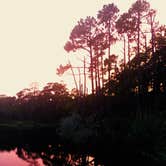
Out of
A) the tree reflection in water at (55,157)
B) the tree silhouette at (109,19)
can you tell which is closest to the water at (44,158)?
the tree reflection in water at (55,157)

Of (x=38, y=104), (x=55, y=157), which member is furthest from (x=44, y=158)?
(x=38, y=104)

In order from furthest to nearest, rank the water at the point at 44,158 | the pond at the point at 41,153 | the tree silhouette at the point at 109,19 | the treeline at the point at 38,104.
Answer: the treeline at the point at 38,104 → the tree silhouette at the point at 109,19 → the pond at the point at 41,153 → the water at the point at 44,158

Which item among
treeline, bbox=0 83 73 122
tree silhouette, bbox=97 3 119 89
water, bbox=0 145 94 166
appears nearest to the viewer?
water, bbox=0 145 94 166

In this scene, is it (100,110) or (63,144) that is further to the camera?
(100,110)

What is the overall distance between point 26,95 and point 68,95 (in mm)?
17316

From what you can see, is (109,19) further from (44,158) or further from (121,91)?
(44,158)

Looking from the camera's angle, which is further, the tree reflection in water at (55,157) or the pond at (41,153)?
the pond at (41,153)

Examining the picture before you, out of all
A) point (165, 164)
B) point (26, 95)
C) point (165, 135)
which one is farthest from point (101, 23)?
point (26, 95)

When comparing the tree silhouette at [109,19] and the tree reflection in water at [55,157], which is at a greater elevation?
the tree silhouette at [109,19]

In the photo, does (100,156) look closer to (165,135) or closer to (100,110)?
(165,135)

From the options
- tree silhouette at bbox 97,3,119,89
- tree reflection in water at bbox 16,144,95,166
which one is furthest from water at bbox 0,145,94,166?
tree silhouette at bbox 97,3,119,89

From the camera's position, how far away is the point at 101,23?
2226 inches

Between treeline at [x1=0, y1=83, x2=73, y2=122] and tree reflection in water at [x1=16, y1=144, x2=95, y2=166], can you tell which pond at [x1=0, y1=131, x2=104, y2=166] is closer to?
tree reflection in water at [x1=16, y1=144, x2=95, y2=166]

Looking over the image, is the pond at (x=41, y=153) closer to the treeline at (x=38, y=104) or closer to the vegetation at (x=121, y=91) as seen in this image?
the vegetation at (x=121, y=91)
